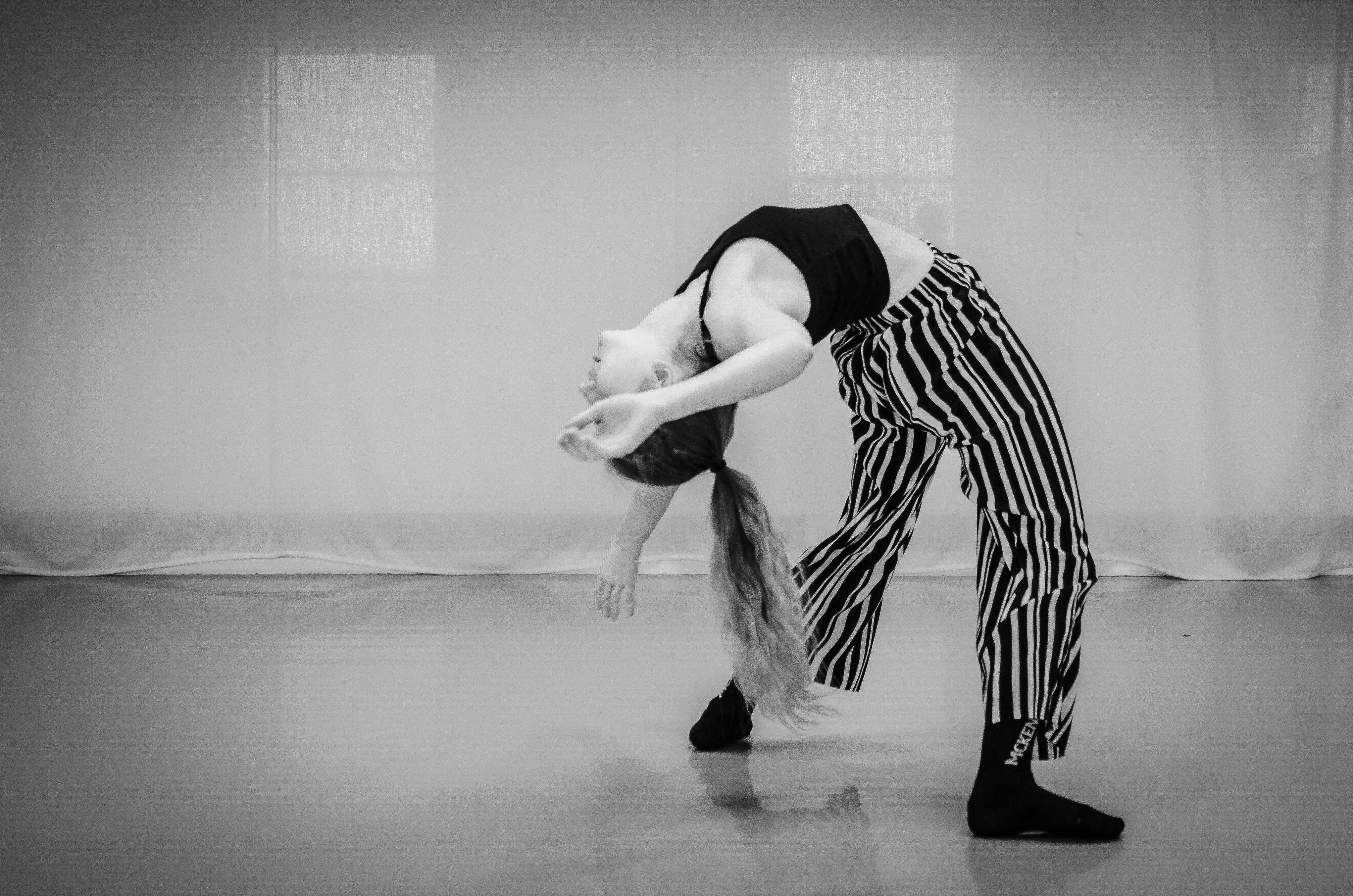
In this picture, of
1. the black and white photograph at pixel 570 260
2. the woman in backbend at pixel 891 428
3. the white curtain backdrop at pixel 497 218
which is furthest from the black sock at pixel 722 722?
the white curtain backdrop at pixel 497 218

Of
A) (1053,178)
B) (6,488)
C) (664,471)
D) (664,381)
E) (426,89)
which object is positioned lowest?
(6,488)

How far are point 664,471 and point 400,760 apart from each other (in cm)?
65

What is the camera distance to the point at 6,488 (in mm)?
3465

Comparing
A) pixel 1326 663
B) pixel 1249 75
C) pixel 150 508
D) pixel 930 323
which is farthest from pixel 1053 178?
pixel 150 508

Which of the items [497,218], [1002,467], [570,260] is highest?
[497,218]

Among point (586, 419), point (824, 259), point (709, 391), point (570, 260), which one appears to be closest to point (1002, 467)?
point (824, 259)

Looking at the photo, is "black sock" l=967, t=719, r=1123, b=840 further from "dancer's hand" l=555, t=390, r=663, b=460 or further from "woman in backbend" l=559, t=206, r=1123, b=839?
"dancer's hand" l=555, t=390, r=663, b=460

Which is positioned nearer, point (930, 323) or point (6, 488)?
point (930, 323)

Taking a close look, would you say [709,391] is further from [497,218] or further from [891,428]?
[497,218]

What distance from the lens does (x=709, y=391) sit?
3.71 ft

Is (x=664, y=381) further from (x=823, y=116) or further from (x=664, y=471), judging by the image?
(x=823, y=116)

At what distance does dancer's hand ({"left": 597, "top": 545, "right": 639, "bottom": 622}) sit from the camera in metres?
1.46

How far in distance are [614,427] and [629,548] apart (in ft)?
1.32

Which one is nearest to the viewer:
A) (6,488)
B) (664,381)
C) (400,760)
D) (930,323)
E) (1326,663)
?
(664,381)
